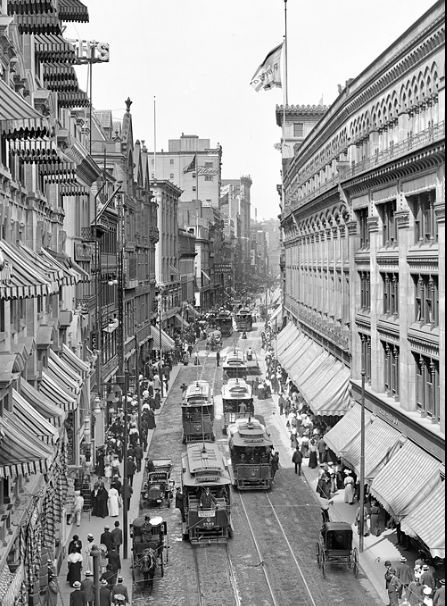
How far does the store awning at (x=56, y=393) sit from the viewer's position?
85.6 feet

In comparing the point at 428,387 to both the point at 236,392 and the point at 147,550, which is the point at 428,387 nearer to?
the point at 147,550

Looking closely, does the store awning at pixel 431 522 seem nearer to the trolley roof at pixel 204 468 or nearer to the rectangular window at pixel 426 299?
the rectangular window at pixel 426 299

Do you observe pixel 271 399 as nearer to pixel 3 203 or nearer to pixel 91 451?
pixel 91 451

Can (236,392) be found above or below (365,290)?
below

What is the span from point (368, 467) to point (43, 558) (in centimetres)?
1279

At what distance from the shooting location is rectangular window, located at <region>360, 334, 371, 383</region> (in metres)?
39.6

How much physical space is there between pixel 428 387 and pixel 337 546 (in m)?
7.05

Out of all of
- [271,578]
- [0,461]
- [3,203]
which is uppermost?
[3,203]

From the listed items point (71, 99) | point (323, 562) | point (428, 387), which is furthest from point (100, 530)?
point (71, 99)

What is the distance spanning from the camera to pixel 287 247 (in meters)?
86.6

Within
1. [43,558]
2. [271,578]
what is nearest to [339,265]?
[271,578]

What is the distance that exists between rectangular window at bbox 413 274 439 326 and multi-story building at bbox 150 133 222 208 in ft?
429

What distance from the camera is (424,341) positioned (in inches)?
1191

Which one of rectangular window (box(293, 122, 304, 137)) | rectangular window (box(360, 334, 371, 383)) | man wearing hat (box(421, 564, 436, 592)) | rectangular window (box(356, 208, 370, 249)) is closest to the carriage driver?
man wearing hat (box(421, 564, 436, 592))
